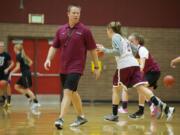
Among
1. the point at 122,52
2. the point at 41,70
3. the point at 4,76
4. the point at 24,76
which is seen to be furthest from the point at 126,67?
the point at 41,70

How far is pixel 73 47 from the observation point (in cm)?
691

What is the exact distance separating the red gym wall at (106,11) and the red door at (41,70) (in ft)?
2.84

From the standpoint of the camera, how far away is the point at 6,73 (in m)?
12.9

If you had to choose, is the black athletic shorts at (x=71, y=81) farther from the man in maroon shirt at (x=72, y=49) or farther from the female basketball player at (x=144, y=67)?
the female basketball player at (x=144, y=67)

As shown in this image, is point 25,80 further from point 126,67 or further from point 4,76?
point 126,67

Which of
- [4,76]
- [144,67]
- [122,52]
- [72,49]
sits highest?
[72,49]

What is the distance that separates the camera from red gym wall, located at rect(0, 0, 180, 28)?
16.2 m

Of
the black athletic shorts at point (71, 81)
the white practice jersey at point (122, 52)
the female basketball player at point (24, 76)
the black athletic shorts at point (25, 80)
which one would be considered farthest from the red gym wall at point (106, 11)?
the black athletic shorts at point (71, 81)

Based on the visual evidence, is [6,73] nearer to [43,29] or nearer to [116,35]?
[43,29]

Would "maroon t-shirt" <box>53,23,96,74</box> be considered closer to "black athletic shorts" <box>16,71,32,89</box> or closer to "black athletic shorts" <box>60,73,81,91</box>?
"black athletic shorts" <box>60,73,81,91</box>

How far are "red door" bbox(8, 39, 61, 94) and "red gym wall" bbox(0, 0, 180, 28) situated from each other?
34.1 inches

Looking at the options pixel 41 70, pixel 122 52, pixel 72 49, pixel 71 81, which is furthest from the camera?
pixel 41 70

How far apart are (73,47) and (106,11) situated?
1031 cm

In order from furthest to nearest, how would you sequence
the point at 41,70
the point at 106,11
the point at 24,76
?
the point at 106,11, the point at 41,70, the point at 24,76
